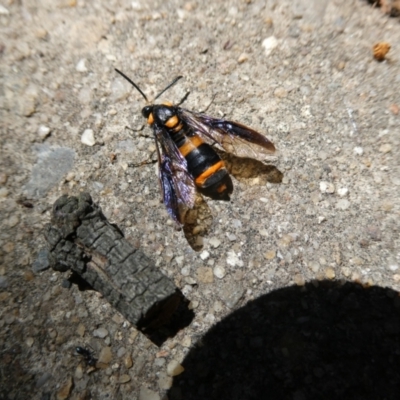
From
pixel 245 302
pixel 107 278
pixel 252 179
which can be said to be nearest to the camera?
pixel 107 278

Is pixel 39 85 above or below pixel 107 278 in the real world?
above

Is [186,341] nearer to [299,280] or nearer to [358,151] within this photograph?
[299,280]

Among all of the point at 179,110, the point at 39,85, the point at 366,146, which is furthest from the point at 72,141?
the point at 366,146

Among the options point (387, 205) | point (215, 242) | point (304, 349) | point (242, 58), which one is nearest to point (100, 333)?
point (215, 242)

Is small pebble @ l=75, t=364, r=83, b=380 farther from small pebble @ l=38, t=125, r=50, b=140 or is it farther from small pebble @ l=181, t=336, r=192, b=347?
small pebble @ l=38, t=125, r=50, b=140

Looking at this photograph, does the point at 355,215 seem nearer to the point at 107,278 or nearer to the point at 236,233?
the point at 236,233

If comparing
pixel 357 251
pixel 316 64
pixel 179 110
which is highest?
pixel 179 110

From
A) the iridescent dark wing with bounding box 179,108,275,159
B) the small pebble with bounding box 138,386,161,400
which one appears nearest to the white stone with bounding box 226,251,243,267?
the iridescent dark wing with bounding box 179,108,275,159
